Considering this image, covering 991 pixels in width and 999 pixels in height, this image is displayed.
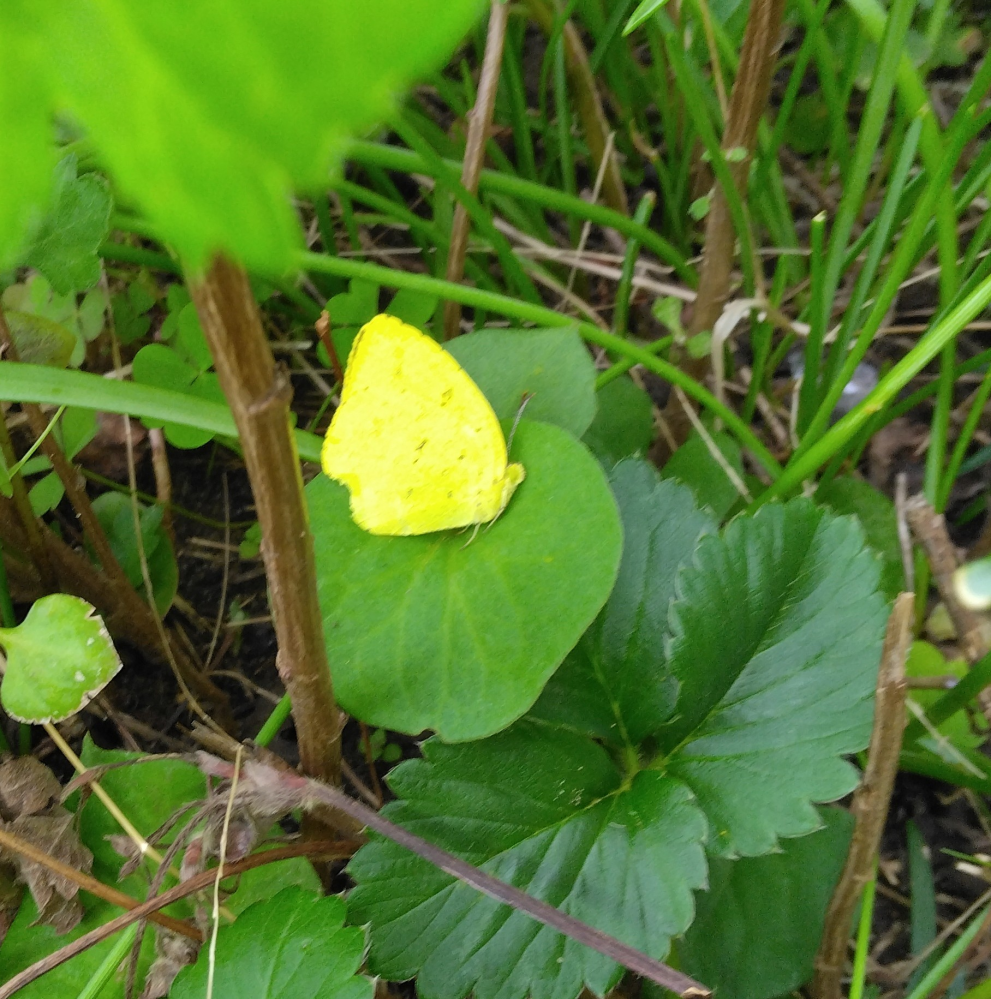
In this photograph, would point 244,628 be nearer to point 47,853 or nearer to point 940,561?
point 47,853

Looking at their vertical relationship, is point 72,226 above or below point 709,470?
above

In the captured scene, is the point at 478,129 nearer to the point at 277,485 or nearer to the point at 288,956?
the point at 277,485

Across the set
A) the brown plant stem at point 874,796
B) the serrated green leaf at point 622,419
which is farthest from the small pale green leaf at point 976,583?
the serrated green leaf at point 622,419

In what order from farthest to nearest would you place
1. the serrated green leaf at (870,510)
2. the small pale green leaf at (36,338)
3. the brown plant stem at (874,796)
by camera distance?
1. the serrated green leaf at (870,510)
2. the small pale green leaf at (36,338)
3. the brown plant stem at (874,796)

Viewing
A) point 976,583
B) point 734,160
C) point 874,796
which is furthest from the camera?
point 734,160

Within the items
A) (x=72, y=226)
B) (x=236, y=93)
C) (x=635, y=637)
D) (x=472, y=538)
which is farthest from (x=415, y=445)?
(x=236, y=93)

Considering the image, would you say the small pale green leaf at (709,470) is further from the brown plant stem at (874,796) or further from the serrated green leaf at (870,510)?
Answer: the brown plant stem at (874,796)

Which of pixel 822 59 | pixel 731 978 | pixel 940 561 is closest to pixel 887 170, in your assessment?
pixel 822 59
